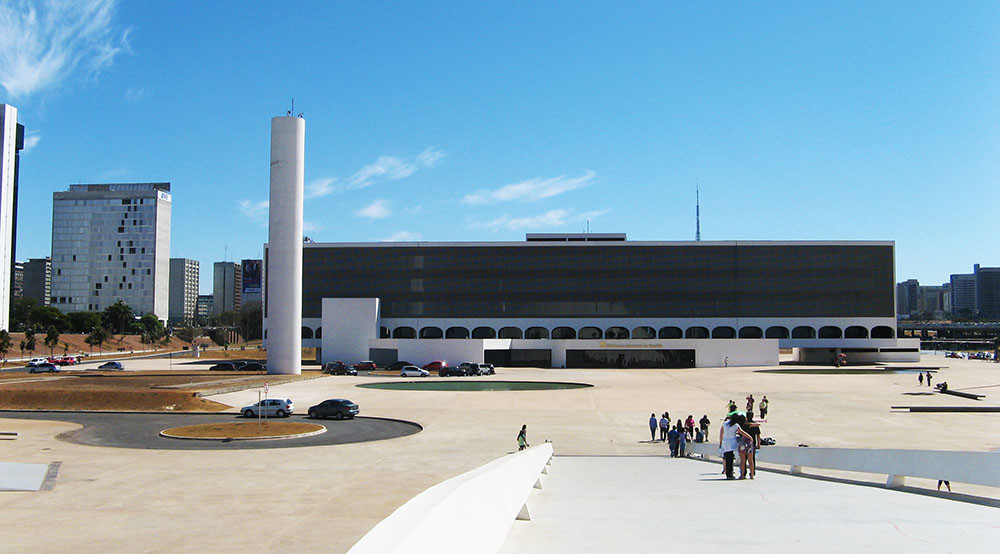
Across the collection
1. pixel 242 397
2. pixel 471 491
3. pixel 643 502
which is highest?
pixel 471 491

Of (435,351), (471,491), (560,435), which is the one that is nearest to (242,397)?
(560,435)

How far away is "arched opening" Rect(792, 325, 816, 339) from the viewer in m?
108

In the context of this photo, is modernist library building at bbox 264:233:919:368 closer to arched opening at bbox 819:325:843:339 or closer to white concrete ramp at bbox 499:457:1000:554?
arched opening at bbox 819:325:843:339

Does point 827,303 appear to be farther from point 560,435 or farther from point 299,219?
point 560,435

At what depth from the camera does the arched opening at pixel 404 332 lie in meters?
108

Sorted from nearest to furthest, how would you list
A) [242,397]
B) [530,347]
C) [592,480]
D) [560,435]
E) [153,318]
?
[592,480] < [560,435] < [242,397] < [530,347] < [153,318]

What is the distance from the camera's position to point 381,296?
356ft

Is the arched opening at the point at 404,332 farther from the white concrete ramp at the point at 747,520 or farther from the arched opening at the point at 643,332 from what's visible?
the white concrete ramp at the point at 747,520

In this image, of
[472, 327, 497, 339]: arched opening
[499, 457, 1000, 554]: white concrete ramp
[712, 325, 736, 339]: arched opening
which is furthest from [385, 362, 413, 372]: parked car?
[499, 457, 1000, 554]: white concrete ramp

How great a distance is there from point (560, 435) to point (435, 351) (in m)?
54.0

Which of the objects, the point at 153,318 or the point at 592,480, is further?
the point at 153,318

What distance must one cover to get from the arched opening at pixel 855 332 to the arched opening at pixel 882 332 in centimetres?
161

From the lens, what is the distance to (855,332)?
108 meters

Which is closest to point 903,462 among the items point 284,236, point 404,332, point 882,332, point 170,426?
point 170,426
